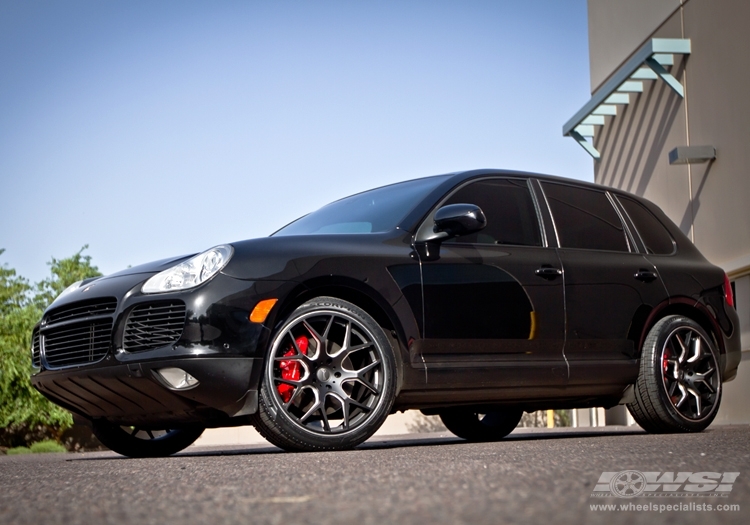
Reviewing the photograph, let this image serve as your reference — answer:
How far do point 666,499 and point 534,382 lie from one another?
3.19 meters

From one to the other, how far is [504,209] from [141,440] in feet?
9.15

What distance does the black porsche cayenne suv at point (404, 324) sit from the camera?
484 centimetres

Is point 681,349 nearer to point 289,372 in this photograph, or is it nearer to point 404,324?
point 404,324

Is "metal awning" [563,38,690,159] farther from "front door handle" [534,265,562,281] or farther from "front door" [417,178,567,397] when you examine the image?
"front door handle" [534,265,562,281]

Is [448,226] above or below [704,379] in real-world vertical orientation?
above

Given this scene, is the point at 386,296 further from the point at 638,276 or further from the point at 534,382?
the point at 638,276

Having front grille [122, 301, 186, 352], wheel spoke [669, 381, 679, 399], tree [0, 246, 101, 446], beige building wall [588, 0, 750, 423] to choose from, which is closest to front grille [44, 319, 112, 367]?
front grille [122, 301, 186, 352]

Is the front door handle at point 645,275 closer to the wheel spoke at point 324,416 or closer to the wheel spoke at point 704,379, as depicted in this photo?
the wheel spoke at point 704,379

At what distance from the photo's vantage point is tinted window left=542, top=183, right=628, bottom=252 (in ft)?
21.3

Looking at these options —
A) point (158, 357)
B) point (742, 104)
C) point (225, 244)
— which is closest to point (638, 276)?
point (225, 244)

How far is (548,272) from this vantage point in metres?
6.07

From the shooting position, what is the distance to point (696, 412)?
6.57 m

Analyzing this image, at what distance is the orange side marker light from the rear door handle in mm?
1920

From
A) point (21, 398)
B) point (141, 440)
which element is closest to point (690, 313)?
point (141, 440)
